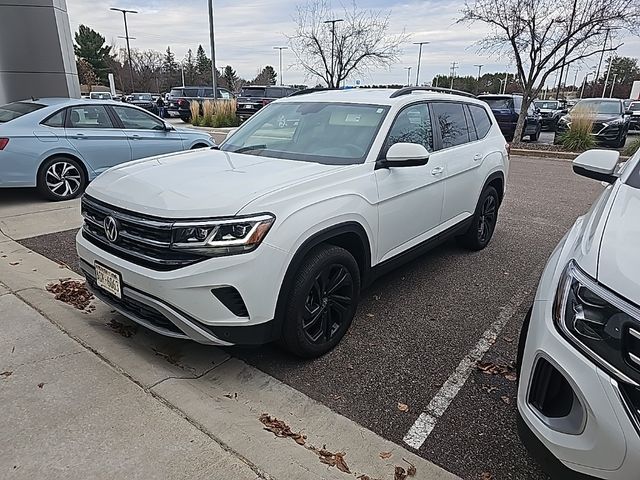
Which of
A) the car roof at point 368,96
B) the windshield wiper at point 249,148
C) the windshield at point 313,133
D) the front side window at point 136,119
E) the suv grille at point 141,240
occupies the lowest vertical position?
the suv grille at point 141,240

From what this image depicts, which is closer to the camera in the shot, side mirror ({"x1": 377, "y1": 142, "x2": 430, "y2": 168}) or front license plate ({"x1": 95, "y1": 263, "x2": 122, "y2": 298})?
front license plate ({"x1": 95, "y1": 263, "x2": 122, "y2": 298})

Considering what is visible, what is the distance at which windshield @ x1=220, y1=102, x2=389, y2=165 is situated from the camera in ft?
11.2

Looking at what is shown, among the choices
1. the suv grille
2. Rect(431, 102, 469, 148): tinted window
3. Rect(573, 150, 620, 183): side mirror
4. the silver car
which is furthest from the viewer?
the silver car

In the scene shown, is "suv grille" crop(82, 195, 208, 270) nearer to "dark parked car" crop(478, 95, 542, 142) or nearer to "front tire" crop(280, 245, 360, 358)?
"front tire" crop(280, 245, 360, 358)

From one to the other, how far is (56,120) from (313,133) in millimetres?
4863

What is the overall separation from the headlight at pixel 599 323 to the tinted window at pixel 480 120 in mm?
3622

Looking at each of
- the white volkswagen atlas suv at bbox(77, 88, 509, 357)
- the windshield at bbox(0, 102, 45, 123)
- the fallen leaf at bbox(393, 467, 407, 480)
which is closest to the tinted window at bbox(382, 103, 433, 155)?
the white volkswagen atlas suv at bbox(77, 88, 509, 357)

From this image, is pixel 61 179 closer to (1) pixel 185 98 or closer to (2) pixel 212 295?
(2) pixel 212 295

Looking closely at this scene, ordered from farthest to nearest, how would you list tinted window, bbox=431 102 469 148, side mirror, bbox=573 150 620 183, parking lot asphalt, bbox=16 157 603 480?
tinted window, bbox=431 102 469 148 → side mirror, bbox=573 150 620 183 → parking lot asphalt, bbox=16 157 603 480

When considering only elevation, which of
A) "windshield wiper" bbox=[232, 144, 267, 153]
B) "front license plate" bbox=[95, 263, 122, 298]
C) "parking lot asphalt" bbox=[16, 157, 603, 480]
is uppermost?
"windshield wiper" bbox=[232, 144, 267, 153]

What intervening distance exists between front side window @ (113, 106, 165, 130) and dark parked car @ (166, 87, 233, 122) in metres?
16.9

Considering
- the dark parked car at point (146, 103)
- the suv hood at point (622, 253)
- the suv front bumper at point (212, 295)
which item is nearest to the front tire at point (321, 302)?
the suv front bumper at point (212, 295)

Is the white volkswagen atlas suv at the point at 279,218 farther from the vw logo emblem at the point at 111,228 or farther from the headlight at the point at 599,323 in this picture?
the headlight at the point at 599,323

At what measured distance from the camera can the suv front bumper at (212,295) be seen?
7.95 ft
